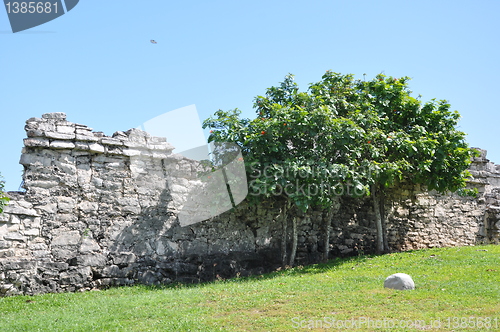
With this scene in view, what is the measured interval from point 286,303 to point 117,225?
3727 millimetres

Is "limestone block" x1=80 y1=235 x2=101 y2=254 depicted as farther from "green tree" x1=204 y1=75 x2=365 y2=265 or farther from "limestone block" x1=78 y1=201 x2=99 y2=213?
"green tree" x1=204 y1=75 x2=365 y2=265

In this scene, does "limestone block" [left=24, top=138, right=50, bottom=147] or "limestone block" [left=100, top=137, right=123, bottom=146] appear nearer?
"limestone block" [left=24, top=138, right=50, bottom=147]

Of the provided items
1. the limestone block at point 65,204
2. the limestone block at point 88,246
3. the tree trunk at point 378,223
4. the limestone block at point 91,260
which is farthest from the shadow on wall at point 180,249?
the tree trunk at point 378,223

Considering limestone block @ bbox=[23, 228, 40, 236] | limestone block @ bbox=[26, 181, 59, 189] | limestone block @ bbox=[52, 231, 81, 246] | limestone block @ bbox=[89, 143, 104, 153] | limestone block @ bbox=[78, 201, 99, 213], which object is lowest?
limestone block @ bbox=[52, 231, 81, 246]

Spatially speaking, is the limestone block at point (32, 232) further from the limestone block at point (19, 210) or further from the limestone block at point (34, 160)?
the limestone block at point (34, 160)

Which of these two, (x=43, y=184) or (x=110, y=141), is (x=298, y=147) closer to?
(x=110, y=141)

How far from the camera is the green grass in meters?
5.73

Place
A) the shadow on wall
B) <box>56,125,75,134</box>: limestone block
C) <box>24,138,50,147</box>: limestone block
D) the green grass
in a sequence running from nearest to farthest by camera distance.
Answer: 1. the green grass
2. <box>24,138,50,147</box>: limestone block
3. <box>56,125,75,134</box>: limestone block
4. the shadow on wall

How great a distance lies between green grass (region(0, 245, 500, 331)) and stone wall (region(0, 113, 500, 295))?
0.50 metres

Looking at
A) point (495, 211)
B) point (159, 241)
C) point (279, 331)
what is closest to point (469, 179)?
point (495, 211)

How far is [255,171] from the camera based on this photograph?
9.35 metres

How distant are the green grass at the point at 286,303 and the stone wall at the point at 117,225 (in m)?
0.50

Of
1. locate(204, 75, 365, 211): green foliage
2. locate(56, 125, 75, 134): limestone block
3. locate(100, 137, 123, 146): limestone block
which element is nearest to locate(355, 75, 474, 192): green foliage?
locate(204, 75, 365, 211): green foliage

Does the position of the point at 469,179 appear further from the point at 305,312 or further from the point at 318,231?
the point at 305,312
